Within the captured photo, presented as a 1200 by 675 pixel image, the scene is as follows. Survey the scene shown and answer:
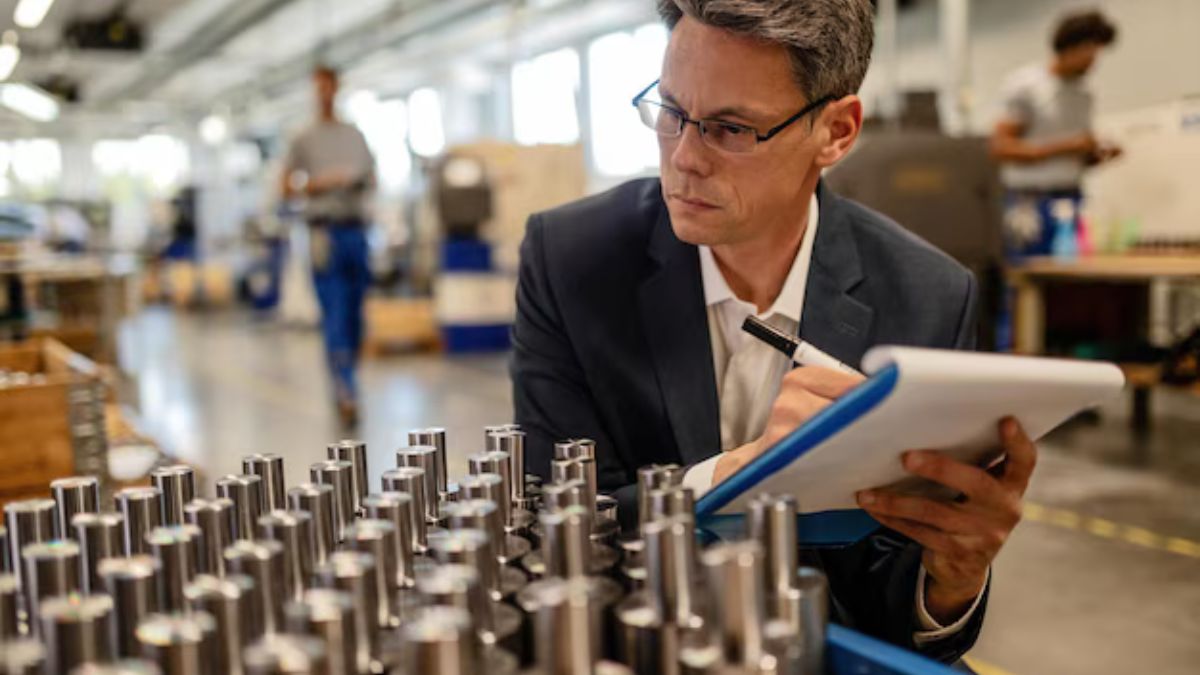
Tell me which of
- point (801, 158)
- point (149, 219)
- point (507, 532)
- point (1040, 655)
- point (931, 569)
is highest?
point (149, 219)

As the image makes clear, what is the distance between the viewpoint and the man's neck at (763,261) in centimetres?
133

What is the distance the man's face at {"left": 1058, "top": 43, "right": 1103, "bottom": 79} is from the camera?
4.89 meters

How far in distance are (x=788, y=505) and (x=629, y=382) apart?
645mm

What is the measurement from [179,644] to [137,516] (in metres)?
0.22

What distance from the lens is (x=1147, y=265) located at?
13.5ft

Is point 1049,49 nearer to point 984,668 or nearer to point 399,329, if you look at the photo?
point 399,329

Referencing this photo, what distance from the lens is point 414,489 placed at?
2.38 feet

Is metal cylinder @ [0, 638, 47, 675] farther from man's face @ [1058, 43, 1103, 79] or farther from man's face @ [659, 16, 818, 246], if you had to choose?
man's face @ [1058, 43, 1103, 79]

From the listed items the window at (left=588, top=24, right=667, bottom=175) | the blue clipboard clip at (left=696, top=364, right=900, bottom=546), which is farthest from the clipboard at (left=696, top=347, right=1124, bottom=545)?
the window at (left=588, top=24, right=667, bottom=175)

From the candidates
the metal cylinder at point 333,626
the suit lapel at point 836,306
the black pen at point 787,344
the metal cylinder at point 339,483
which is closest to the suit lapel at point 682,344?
the suit lapel at point 836,306

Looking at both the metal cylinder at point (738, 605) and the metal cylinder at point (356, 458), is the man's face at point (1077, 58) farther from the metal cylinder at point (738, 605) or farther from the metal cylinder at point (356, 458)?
the metal cylinder at point (738, 605)

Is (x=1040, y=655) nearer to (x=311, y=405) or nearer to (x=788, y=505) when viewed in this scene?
(x=788, y=505)

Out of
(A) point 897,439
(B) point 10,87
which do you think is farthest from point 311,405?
(B) point 10,87

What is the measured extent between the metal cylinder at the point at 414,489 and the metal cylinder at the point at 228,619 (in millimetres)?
178
